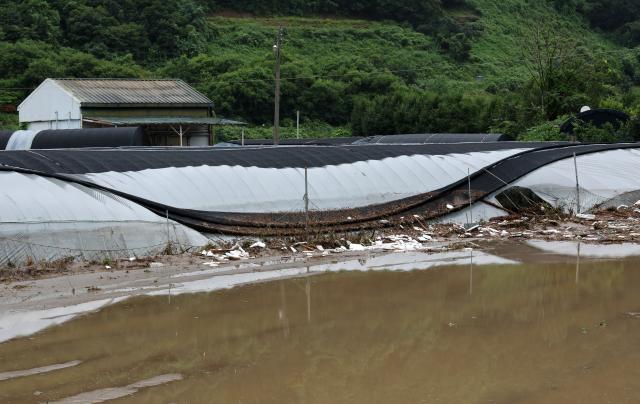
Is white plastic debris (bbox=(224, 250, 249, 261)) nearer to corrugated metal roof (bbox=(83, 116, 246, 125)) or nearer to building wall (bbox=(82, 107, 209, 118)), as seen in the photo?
corrugated metal roof (bbox=(83, 116, 246, 125))

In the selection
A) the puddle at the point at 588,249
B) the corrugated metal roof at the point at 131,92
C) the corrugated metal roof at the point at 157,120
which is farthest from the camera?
the corrugated metal roof at the point at 131,92

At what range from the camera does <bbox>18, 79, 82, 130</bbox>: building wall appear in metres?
37.5

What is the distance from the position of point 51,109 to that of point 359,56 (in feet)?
83.8

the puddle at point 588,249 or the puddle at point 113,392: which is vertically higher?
the puddle at point 113,392

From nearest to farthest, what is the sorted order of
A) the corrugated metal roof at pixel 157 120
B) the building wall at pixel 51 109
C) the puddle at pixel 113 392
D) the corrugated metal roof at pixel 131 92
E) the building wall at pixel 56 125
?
the puddle at pixel 113 392 → the corrugated metal roof at pixel 157 120 → the building wall at pixel 56 125 → the building wall at pixel 51 109 → the corrugated metal roof at pixel 131 92

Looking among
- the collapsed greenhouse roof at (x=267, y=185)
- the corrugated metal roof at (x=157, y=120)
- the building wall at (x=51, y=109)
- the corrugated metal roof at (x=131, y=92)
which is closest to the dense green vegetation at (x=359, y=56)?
the building wall at (x=51, y=109)

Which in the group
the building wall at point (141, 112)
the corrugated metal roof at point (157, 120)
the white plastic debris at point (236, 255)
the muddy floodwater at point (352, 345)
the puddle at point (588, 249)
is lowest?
the puddle at point (588, 249)

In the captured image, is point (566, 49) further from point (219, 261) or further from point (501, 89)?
point (219, 261)

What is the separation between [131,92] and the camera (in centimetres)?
3909

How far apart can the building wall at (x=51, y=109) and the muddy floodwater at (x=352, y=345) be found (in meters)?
27.3

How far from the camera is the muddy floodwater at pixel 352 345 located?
277 inches

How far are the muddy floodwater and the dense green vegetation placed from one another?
1997cm

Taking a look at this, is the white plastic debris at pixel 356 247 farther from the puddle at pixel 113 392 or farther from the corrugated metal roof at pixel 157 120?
the corrugated metal roof at pixel 157 120

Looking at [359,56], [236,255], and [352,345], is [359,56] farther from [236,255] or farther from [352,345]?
[352,345]
